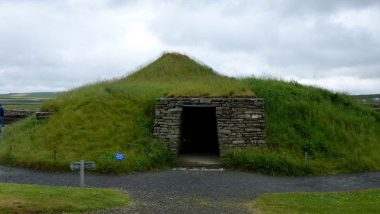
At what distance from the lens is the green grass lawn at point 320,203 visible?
13.0 meters

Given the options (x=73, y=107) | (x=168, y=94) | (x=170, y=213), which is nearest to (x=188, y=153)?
(x=168, y=94)

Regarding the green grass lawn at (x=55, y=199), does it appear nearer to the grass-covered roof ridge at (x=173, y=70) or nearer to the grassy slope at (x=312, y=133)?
the grassy slope at (x=312, y=133)

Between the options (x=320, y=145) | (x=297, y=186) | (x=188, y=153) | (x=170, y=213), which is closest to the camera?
(x=170, y=213)

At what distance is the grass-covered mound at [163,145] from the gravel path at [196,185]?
103 centimetres

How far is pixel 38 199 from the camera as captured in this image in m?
12.7

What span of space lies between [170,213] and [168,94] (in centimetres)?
1135

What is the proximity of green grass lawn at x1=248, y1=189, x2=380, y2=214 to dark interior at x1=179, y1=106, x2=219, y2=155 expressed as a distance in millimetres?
10222

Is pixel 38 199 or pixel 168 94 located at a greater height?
pixel 168 94

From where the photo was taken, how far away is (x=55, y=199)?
42.1ft

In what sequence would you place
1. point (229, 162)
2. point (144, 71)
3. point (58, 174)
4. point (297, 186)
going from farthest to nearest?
point (144, 71) → point (229, 162) → point (58, 174) → point (297, 186)

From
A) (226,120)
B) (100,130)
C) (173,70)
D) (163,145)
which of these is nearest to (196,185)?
(163,145)

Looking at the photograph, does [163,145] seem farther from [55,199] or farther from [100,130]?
[55,199]

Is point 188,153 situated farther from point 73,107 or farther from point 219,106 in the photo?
point 73,107

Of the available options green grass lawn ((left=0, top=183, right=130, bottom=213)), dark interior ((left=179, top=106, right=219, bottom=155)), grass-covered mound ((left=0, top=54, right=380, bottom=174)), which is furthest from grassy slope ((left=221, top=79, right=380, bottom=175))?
green grass lawn ((left=0, top=183, right=130, bottom=213))
